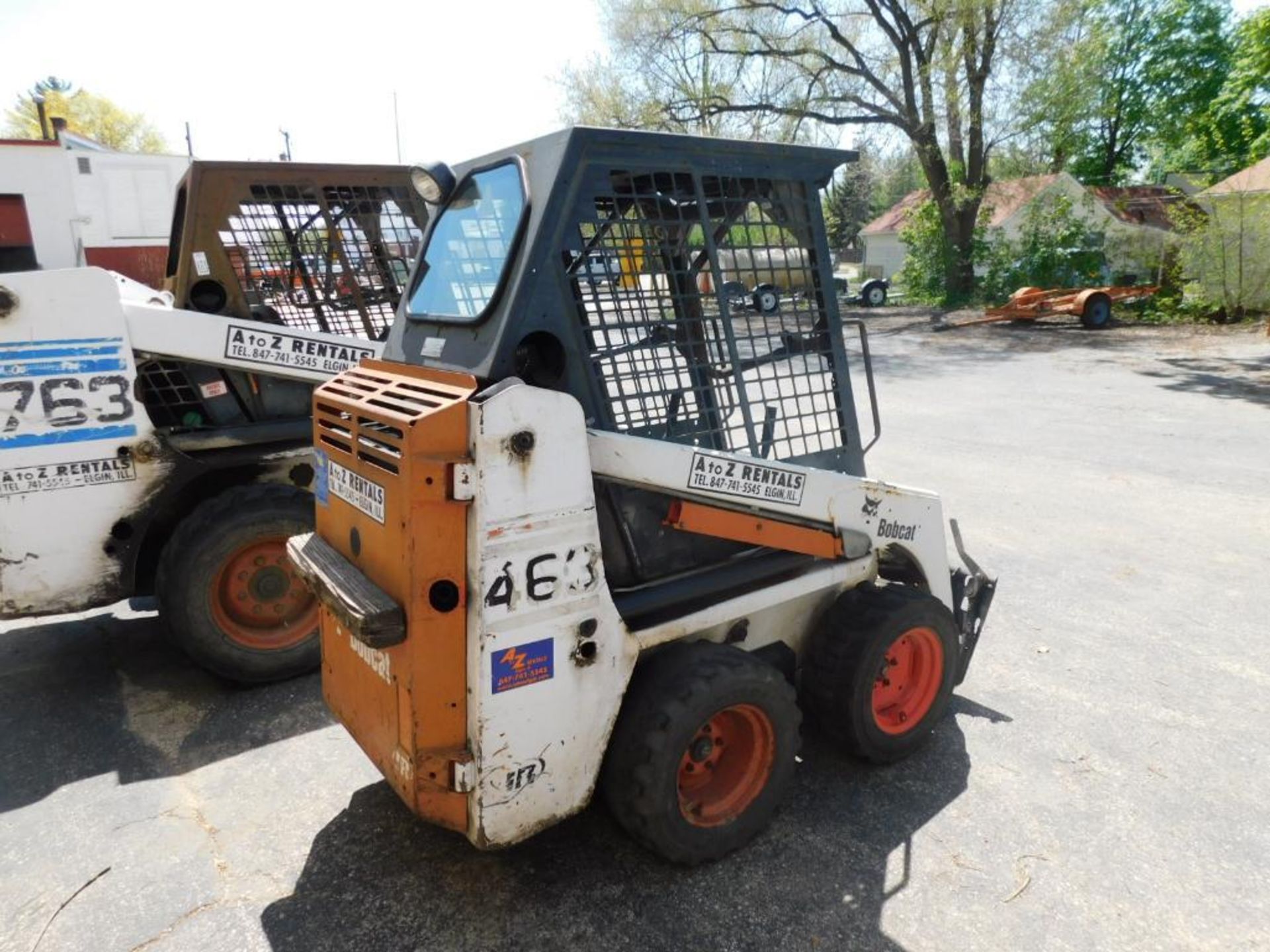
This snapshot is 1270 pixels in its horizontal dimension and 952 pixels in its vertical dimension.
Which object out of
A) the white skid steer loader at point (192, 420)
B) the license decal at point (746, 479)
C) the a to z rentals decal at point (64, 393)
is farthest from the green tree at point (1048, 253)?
the a to z rentals decal at point (64, 393)

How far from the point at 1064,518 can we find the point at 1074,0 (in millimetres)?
19805

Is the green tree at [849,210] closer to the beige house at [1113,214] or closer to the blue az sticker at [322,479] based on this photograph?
the beige house at [1113,214]

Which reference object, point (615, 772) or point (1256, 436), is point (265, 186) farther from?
point (1256, 436)

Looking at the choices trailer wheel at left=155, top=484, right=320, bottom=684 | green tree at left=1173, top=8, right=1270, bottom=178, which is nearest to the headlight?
trailer wheel at left=155, top=484, right=320, bottom=684

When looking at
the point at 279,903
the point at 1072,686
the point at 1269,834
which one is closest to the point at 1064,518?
the point at 1072,686

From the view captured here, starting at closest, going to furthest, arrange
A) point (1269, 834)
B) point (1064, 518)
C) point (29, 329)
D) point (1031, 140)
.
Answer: point (1269, 834)
point (29, 329)
point (1064, 518)
point (1031, 140)

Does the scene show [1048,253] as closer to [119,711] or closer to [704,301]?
[704,301]

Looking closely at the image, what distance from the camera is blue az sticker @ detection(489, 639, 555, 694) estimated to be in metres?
2.23

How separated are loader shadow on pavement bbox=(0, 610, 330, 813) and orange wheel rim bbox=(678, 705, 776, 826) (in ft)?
5.91

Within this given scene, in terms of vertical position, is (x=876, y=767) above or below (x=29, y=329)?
below

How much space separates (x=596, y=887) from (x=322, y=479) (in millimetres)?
1573

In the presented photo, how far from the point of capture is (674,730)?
8.02 feet

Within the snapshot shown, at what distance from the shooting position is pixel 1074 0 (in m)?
20.2

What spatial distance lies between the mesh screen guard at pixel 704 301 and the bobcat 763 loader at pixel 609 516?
0.01 meters
